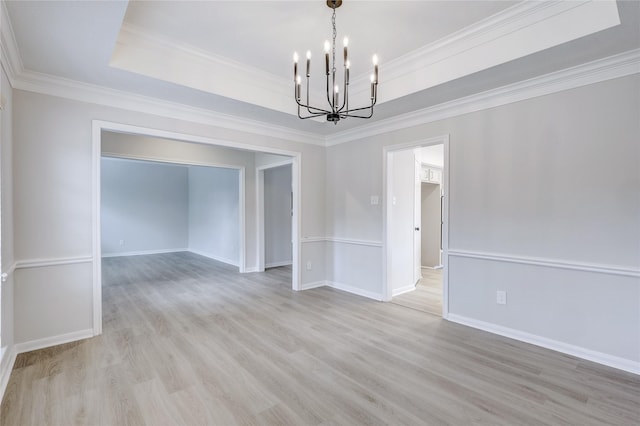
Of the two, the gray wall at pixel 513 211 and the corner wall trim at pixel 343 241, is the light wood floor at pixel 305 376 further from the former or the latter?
the corner wall trim at pixel 343 241

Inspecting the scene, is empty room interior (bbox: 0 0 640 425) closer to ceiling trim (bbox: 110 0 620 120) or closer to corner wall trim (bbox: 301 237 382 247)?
ceiling trim (bbox: 110 0 620 120)

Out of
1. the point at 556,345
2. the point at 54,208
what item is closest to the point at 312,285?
the point at 556,345

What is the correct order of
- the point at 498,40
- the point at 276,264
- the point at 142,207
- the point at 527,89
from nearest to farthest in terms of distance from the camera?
the point at 498,40, the point at 527,89, the point at 276,264, the point at 142,207

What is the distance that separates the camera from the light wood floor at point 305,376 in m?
1.95

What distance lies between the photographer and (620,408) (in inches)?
79.1

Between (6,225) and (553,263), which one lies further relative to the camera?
(553,263)

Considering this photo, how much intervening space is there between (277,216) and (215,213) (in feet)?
6.70

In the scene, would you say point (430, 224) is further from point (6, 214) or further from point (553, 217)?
point (6, 214)

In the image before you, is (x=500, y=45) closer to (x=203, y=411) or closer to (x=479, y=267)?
(x=479, y=267)

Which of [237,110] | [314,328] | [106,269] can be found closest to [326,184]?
[237,110]

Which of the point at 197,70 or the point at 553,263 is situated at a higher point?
the point at 197,70

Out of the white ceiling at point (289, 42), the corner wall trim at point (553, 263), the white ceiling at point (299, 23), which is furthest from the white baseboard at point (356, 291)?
the white ceiling at point (299, 23)

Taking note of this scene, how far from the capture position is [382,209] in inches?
173

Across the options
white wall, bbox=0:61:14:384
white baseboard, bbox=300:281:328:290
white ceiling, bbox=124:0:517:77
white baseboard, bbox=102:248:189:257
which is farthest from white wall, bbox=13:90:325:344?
white baseboard, bbox=102:248:189:257
